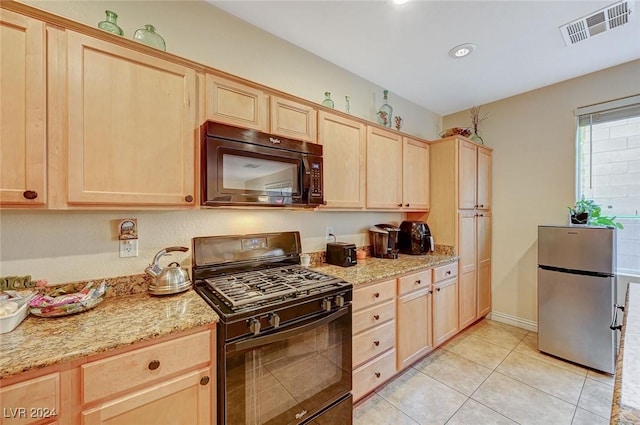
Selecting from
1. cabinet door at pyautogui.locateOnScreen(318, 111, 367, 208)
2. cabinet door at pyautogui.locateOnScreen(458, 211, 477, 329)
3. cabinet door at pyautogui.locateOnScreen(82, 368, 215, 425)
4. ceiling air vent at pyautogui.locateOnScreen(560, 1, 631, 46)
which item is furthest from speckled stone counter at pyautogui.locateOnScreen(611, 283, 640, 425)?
ceiling air vent at pyautogui.locateOnScreen(560, 1, 631, 46)

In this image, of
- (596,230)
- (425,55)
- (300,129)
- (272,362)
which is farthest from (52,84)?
(596,230)

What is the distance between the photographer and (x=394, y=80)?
2.81 metres

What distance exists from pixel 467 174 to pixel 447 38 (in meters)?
1.41

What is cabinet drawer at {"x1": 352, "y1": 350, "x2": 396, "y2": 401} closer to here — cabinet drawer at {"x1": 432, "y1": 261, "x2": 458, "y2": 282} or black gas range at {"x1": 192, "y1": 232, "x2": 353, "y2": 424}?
black gas range at {"x1": 192, "y1": 232, "x2": 353, "y2": 424}

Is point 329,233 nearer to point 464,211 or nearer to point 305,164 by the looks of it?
point 305,164

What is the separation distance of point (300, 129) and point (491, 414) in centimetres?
243

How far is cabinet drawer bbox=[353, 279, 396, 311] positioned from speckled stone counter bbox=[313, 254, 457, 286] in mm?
62

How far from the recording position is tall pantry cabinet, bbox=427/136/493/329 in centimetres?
278

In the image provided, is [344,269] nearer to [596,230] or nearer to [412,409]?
[412,409]

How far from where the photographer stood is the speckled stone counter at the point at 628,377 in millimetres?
562

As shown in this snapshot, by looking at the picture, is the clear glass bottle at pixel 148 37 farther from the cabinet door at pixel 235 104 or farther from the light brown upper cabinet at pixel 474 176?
the light brown upper cabinet at pixel 474 176

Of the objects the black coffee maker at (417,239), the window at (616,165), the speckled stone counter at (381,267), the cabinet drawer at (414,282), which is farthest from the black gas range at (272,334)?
the window at (616,165)

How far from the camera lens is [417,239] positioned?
9.14ft

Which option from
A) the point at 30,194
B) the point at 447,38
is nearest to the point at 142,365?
the point at 30,194
